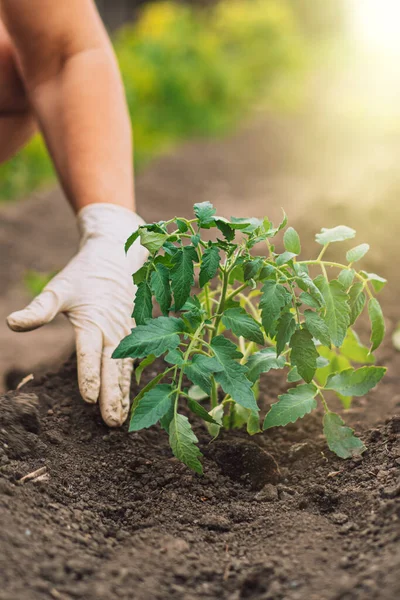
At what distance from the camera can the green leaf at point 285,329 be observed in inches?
57.7

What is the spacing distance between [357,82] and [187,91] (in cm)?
380

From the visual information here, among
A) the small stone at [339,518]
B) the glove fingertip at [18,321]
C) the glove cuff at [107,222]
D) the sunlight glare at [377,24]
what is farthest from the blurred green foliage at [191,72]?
the small stone at [339,518]

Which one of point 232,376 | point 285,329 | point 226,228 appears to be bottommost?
point 232,376

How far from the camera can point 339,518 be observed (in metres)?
1.56

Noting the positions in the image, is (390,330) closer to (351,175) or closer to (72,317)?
(72,317)

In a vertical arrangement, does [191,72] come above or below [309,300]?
above

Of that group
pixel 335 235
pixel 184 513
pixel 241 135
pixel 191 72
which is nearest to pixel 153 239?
pixel 335 235

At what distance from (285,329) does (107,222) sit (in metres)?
1.10

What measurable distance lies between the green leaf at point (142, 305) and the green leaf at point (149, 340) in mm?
53

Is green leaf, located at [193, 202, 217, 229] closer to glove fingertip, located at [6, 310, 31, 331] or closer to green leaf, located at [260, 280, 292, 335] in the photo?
green leaf, located at [260, 280, 292, 335]

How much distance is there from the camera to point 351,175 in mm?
5855

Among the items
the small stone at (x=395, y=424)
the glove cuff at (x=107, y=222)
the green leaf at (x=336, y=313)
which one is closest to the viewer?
the green leaf at (x=336, y=313)

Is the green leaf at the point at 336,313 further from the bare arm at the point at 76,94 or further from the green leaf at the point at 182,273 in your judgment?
the bare arm at the point at 76,94

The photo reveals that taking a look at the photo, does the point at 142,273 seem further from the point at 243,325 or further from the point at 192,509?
the point at 192,509
